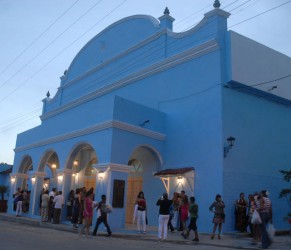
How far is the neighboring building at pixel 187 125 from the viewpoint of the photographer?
14625 mm

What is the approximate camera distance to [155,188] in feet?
55.9

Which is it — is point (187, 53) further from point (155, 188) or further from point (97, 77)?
point (97, 77)

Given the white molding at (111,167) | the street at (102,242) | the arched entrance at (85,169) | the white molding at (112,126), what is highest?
the white molding at (112,126)

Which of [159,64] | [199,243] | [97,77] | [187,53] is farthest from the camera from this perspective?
[97,77]

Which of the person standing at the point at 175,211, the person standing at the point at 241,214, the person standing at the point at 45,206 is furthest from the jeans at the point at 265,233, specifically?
the person standing at the point at 45,206

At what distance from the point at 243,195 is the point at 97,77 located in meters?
12.6

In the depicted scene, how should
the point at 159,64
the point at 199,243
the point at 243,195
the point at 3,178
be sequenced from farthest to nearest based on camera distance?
the point at 3,178 → the point at 159,64 → the point at 243,195 → the point at 199,243

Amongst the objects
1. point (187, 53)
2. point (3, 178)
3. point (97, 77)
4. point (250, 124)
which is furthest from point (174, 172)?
point (3, 178)

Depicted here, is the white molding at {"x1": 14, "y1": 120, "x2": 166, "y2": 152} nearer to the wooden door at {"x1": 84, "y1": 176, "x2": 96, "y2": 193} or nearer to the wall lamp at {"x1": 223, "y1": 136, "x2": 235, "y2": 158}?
the wooden door at {"x1": 84, "y1": 176, "x2": 96, "y2": 193}

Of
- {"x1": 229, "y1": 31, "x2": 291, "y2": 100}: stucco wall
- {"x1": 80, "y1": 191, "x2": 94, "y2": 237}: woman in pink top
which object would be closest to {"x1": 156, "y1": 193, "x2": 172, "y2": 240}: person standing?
{"x1": 80, "y1": 191, "x2": 94, "y2": 237}: woman in pink top

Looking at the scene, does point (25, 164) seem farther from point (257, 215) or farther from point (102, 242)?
point (257, 215)

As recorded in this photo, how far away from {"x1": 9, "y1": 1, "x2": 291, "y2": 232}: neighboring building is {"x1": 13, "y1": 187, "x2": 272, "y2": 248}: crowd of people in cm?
65

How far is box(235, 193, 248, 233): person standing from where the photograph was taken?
13898 mm

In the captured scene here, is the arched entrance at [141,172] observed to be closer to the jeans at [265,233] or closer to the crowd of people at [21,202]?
the crowd of people at [21,202]
